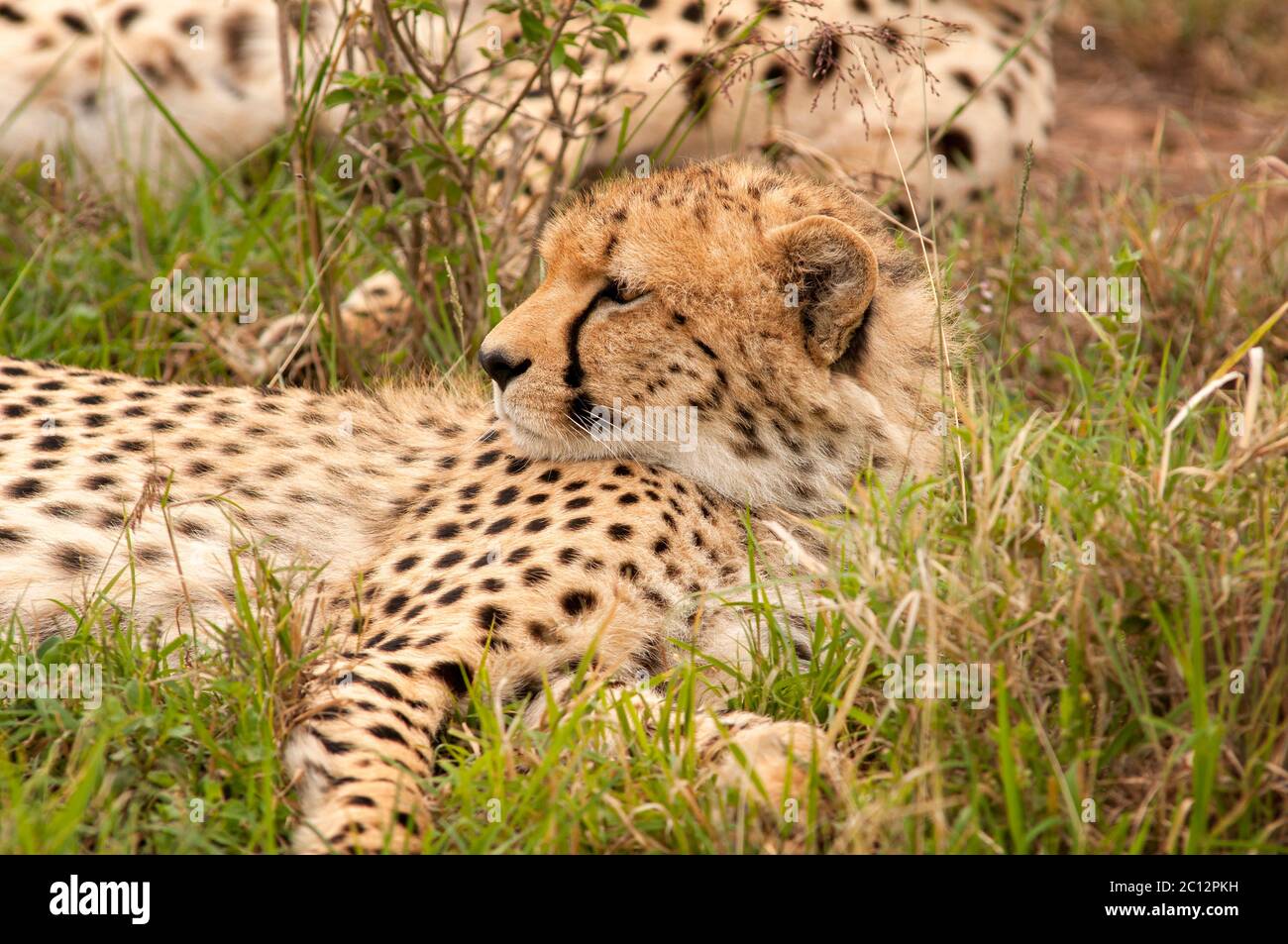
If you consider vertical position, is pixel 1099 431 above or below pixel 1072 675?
above

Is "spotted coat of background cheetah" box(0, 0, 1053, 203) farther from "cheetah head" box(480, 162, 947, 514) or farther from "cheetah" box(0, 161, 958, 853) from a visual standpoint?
"cheetah head" box(480, 162, 947, 514)

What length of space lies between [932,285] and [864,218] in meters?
0.25

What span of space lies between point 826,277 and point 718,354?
236mm

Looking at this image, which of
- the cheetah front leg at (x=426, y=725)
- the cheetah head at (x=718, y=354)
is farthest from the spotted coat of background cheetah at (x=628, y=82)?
the cheetah front leg at (x=426, y=725)

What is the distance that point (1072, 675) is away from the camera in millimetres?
2410

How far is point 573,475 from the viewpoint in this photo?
3053 millimetres

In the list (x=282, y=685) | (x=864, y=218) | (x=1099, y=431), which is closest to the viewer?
(x=282, y=685)

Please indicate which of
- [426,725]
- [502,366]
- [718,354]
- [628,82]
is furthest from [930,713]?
[628,82]

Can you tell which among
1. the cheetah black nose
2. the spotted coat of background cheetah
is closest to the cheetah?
Answer: the cheetah black nose

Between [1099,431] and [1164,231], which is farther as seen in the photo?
[1164,231]

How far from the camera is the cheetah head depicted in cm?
296

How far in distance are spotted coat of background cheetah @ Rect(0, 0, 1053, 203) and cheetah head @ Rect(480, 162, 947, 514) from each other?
1.78m
